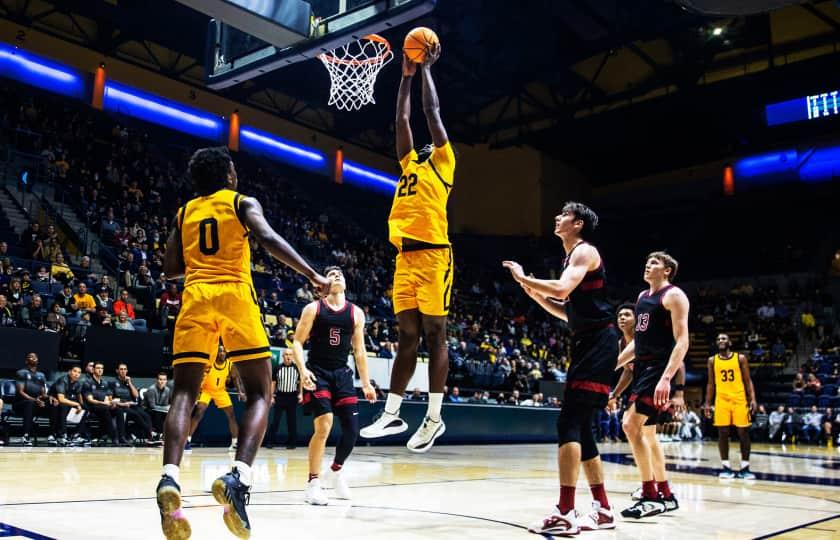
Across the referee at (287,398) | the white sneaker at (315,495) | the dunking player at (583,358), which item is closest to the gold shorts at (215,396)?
the referee at (287,398)

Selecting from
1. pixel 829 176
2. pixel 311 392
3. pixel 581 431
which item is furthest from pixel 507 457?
pixel 829 176

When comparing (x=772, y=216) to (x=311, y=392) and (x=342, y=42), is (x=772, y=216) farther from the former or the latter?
(x=311, y=392)

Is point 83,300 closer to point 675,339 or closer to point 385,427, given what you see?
point 385,427

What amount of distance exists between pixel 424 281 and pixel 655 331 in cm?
271

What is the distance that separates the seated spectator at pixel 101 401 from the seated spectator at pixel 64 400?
139mm

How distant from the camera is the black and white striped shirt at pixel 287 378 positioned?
13.5 m

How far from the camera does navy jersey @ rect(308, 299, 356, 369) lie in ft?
23.5

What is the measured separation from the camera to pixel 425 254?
17.7 feet

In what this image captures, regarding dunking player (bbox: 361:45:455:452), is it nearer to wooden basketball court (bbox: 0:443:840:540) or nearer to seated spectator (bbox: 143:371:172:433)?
wooden basketball court (bbox: 0:443:840:540)

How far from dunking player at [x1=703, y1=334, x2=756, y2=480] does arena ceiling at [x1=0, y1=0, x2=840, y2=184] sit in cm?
1249

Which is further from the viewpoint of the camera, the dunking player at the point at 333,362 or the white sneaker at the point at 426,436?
the dunking player at the point at 333,362

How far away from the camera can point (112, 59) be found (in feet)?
78.4

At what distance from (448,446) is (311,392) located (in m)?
10.9

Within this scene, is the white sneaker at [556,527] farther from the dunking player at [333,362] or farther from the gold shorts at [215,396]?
the gold shorts at [215,396]
